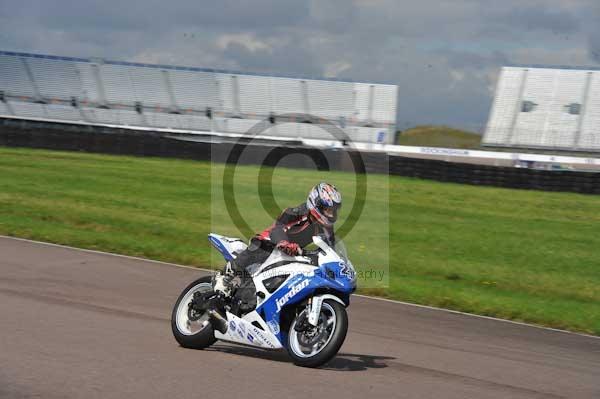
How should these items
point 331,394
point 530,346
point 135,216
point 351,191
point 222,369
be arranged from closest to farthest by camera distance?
point 331,394
point 222,369
point 530,346
point 135,216
point 351,191

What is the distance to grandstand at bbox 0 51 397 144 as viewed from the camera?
4691 cm

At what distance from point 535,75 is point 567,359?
4408 centimetres

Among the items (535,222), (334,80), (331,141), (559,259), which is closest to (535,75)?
(334,80)

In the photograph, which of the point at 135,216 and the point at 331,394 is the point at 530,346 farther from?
the point at 135,216

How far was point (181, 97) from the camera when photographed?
161 ft

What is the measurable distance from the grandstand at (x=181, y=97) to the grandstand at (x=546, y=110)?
701cm

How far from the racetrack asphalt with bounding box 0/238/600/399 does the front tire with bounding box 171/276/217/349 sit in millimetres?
124

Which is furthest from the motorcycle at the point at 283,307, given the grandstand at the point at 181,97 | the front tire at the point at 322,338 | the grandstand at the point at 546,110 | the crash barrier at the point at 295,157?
the grandstand at the point at 546,110

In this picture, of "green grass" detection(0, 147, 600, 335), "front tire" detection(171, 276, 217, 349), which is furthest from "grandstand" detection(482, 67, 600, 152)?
"front tire" detection(171, 276, 217, 349)

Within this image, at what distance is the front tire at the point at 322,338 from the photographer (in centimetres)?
648

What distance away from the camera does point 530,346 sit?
29.6 feet
